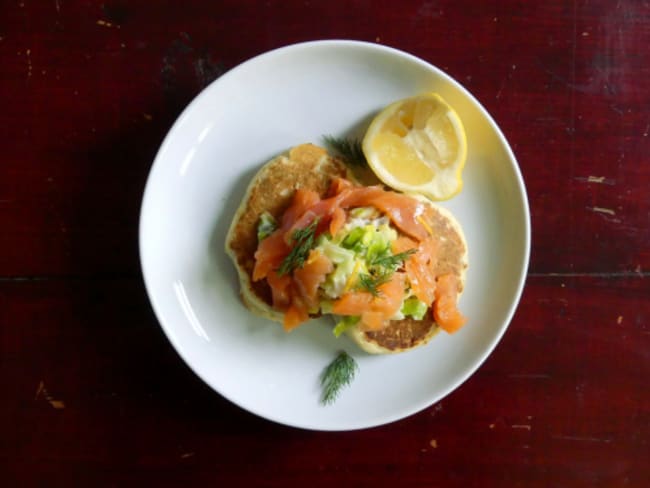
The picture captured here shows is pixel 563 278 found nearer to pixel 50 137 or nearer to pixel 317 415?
pixel 317 415

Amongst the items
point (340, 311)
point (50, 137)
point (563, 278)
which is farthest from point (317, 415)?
point (50, 137)

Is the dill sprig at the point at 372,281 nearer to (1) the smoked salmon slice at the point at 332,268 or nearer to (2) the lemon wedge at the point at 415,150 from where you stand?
(1) the smoked salmon slice at the point at 332,268

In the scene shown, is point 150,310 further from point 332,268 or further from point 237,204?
point 332,268

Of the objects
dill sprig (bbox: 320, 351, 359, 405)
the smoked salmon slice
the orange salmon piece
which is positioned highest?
the smoked salmon slice

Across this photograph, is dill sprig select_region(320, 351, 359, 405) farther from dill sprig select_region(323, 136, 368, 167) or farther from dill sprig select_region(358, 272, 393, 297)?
dill sprig select_region(323, 136, 368, 167)

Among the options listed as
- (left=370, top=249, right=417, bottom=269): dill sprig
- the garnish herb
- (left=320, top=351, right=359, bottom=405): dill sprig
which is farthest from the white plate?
(left=370, top=249, right=417, bottom=269): dill sprig

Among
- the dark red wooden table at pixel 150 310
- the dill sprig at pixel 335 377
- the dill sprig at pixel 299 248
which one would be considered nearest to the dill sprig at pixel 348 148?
the dill sprig at pixel 299 248

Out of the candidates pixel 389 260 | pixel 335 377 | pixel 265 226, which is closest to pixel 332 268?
pixel 389 260
